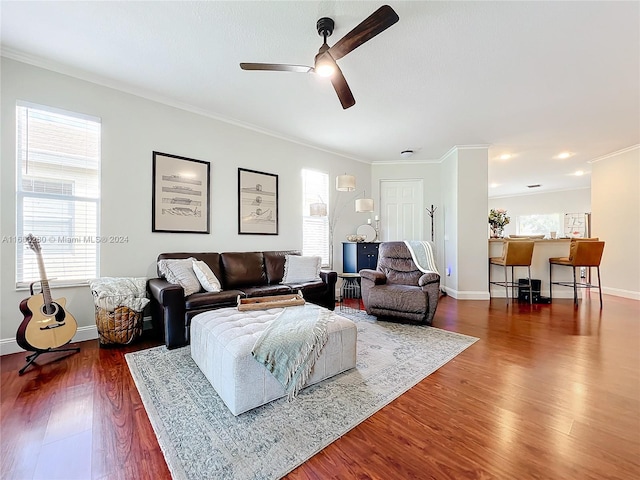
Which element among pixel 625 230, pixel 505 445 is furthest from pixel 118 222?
pixel 625 230

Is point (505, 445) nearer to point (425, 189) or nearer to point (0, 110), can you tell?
point (0, 110)

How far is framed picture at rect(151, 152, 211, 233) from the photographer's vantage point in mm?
3354

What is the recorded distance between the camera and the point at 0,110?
2514 millimetres

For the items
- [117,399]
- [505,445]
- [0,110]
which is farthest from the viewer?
[0,110]

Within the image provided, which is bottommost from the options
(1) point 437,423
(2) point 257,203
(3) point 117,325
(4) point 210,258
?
(1) point 437,423

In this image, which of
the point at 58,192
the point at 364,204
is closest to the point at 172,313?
the point at 58,192

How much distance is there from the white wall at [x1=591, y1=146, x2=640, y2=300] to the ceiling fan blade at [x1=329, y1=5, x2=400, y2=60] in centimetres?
619

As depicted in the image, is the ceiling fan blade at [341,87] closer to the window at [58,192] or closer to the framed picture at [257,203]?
the framed picture at [257,203]

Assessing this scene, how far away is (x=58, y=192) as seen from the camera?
2.80 m

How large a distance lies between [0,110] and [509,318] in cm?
607

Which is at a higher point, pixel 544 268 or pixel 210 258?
pixel 210 258

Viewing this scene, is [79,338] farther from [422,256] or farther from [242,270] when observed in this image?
[422,256]

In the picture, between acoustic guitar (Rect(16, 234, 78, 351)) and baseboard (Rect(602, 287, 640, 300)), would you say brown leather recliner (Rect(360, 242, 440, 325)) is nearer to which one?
acoustic guitar (Rect(16, 234, 78, 351))

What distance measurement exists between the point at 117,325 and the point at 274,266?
1.90 meters
